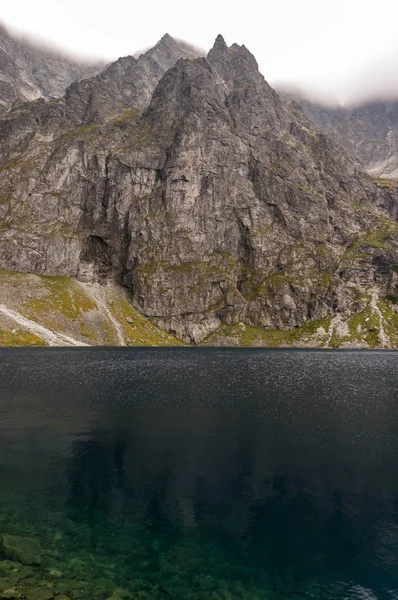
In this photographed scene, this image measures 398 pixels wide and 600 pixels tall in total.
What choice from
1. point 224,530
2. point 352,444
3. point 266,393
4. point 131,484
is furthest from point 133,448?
point 266,393

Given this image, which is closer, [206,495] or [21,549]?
[21,549]

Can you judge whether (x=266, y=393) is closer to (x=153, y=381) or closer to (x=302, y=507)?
(x=153, y=381)

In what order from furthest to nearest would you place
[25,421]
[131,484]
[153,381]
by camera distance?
[153,381]
[25,421]
[131,484]

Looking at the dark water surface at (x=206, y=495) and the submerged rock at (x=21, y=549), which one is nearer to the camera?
the dark water surface at (x=206, y=495)

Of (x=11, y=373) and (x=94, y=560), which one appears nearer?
(x=94, y=560)

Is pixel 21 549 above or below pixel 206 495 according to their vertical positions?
above
